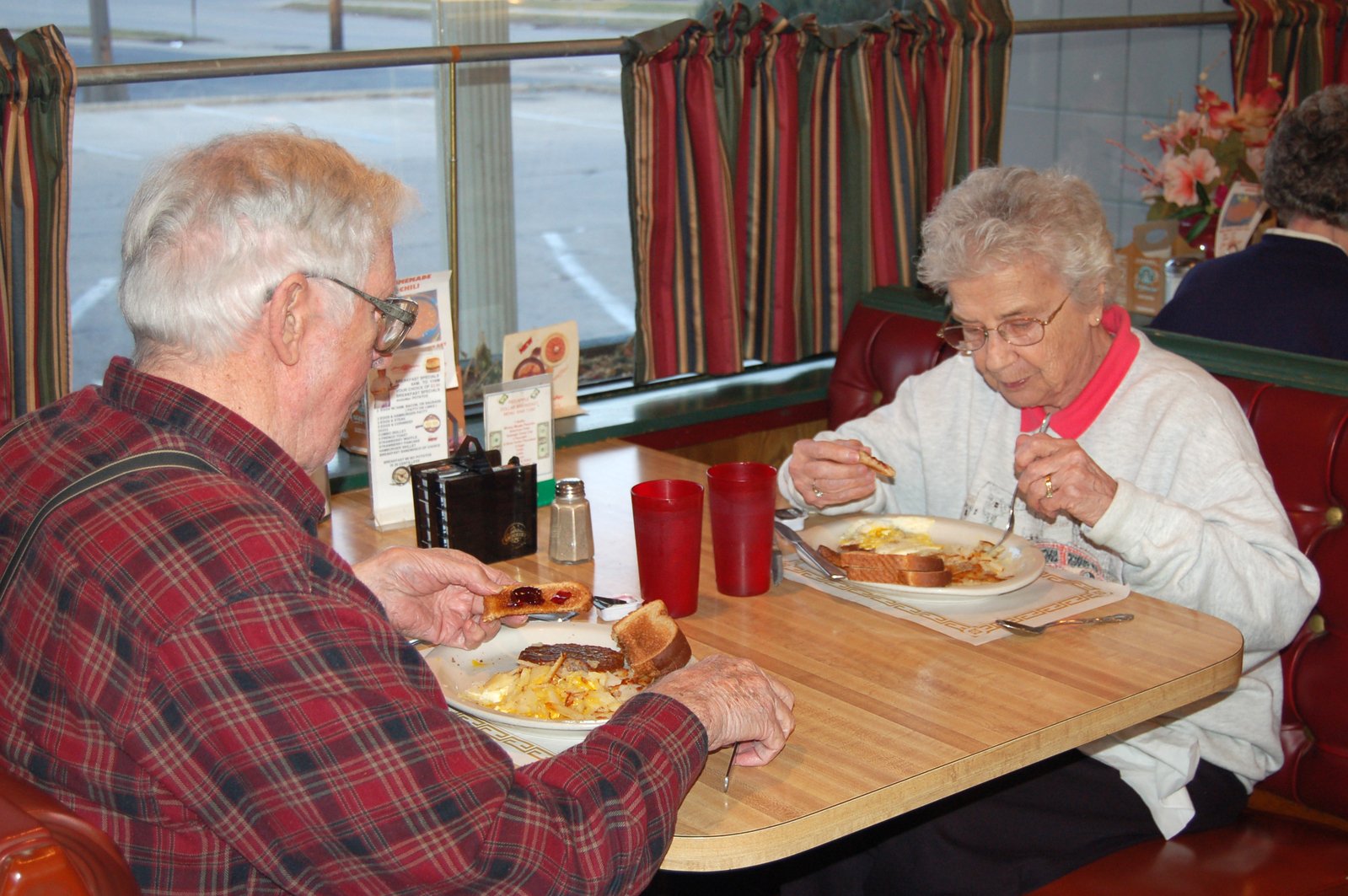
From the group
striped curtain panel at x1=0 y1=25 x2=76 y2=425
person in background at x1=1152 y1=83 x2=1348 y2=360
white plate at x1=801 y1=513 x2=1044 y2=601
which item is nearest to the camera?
white plate at x1=801 y1=513 x2=1044 y2=601

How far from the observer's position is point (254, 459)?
48.8 inches

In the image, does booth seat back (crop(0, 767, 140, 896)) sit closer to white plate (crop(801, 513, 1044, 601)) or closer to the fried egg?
white plate (crop(801, 513, 1044, 601))

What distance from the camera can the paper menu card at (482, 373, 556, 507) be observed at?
222cm

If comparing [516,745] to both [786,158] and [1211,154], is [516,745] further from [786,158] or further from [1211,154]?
[1211,154]

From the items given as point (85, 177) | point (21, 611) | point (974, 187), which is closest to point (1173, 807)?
point (974, 187)

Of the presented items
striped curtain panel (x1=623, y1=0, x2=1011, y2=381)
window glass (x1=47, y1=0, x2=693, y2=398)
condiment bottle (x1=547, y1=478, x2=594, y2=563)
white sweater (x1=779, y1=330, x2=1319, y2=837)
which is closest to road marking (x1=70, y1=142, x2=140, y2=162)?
window glass (x1=47, y1=0, x2=693, y2=398)

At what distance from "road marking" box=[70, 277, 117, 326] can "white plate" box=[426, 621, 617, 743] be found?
2.37 m

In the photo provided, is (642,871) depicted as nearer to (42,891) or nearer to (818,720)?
(818,720)

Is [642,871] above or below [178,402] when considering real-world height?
below

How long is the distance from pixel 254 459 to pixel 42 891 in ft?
1.43

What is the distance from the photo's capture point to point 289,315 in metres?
1.27

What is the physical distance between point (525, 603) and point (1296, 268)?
1.94 metres

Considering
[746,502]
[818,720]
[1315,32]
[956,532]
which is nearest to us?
[818,720]

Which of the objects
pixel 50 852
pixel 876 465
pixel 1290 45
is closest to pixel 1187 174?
pixel 1290 45
